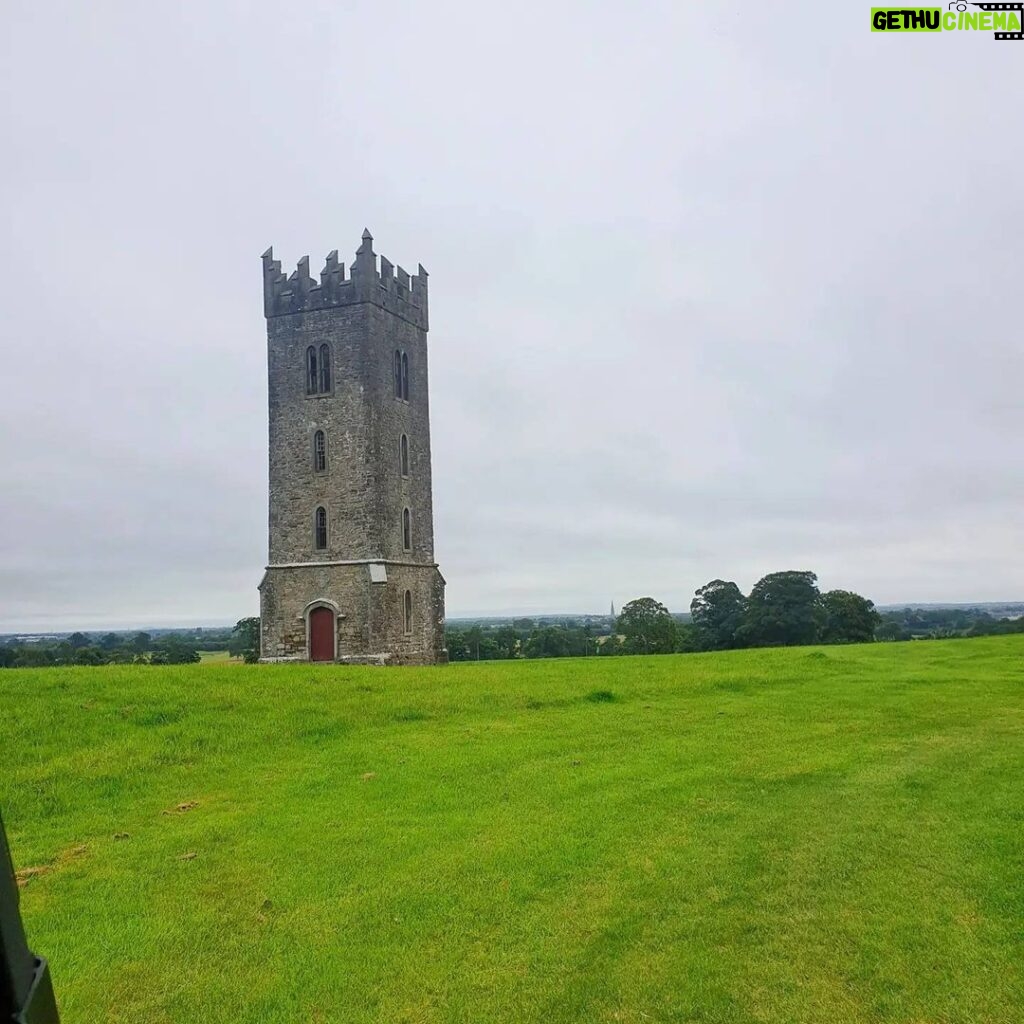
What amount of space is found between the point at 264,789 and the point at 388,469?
24.0 metres

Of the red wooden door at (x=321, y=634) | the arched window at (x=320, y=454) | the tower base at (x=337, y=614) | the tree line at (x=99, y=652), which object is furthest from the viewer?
the arched window at (x=320, y=454)

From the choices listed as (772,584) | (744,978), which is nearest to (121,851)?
(744,978)

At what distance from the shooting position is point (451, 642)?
212 feet

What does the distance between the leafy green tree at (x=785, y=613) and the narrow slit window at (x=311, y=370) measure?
30191 mm

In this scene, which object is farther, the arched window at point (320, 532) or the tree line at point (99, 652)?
the arched window at point (320, 532)

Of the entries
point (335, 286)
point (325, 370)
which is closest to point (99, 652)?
point (325, 370)

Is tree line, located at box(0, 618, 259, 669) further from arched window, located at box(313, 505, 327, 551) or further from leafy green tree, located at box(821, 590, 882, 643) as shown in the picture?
leafy green tree, located at box(821, 590, 882, 643)

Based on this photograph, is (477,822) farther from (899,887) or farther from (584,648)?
(584,648)

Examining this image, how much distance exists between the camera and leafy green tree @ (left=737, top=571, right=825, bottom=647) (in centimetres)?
5041

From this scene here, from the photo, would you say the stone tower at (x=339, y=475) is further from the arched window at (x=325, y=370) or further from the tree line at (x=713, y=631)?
the tree line at (x=713, y=631)

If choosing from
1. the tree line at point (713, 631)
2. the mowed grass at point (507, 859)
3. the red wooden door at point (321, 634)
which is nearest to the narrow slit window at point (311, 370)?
the red wooden door at point (321, 634)

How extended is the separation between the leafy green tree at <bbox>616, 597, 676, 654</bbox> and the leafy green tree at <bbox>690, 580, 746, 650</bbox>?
2.07 metres

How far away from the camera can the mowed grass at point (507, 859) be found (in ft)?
19.4

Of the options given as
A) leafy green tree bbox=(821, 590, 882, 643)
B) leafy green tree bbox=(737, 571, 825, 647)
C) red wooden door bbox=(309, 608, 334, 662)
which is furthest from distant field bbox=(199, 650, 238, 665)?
leafy green tree bbox=(821, 590, 882, 643)
